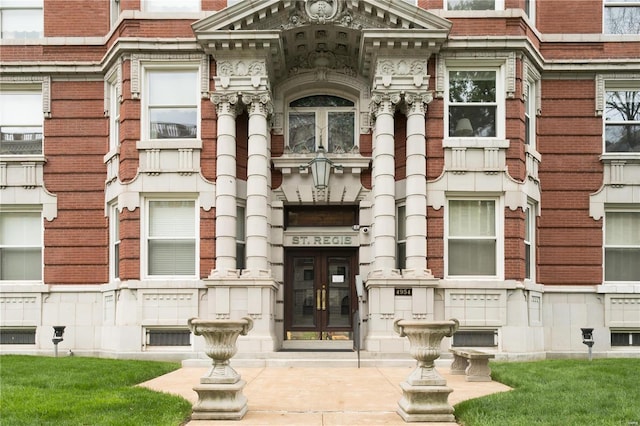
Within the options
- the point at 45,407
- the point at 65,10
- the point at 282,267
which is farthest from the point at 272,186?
the point at 45,407

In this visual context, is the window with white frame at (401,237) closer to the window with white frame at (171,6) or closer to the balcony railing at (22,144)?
the window with white frame at (171,6)

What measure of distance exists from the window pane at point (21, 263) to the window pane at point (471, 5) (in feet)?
39.7

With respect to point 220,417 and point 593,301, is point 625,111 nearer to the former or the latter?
point 593,301

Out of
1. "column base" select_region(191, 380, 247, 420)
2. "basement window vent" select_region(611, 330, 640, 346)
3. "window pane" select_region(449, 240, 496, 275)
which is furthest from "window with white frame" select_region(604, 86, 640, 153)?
"column base" select_region(191, 380, 247, 420)

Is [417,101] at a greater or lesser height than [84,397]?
greater

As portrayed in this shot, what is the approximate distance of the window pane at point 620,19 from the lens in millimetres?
18484

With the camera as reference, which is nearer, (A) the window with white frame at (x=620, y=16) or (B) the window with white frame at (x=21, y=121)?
(A) the window with white frame at (x=620, y=16)

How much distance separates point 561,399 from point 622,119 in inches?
445

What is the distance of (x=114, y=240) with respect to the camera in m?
17.9

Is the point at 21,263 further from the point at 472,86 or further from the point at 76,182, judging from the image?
the point at 472,86

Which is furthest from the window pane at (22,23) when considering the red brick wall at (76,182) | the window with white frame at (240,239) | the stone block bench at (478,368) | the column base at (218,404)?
the stone block bench at (478,368)

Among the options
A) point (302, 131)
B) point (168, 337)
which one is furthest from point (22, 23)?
point (168, 337)

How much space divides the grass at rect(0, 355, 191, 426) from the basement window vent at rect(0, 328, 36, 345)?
4384 mm

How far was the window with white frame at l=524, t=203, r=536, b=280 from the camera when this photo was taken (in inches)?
698
